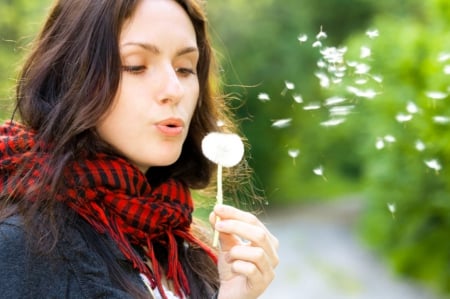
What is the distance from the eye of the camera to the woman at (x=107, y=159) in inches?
66.9

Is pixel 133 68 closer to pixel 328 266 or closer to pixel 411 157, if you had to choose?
pixel 411 157

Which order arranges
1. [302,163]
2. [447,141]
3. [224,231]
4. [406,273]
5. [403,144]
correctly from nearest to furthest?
[224,231] < [447,141] < [403,144] < [406,273] < [302,163]

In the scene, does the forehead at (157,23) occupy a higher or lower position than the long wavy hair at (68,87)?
higher

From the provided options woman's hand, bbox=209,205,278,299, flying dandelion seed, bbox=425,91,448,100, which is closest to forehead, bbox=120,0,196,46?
woman's hand, bbox=209,205,278,299

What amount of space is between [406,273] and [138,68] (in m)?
7.89

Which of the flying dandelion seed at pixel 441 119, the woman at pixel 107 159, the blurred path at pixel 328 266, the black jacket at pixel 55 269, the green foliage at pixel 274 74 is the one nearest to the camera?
the black jacket at pixel 55 269

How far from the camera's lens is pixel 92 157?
6.00 ft

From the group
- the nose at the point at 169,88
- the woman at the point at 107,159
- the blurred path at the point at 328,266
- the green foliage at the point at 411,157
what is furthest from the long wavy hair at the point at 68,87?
the blurred path at the point at 328,266

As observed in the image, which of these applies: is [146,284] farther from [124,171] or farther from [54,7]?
[54,7]

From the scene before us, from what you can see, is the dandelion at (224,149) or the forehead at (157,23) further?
the dandelion at (224,149)

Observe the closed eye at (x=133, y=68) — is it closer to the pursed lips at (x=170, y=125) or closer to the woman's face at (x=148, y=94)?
the woman's face at (x=148, y=94)

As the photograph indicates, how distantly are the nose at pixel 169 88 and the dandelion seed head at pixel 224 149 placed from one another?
19 cm

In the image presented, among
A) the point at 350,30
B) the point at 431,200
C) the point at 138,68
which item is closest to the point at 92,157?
the point at 138,68

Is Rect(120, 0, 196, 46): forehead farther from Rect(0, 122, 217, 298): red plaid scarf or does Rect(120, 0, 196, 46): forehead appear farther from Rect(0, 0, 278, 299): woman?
Rect(0, 122, 217, 298): red plaid scarf
